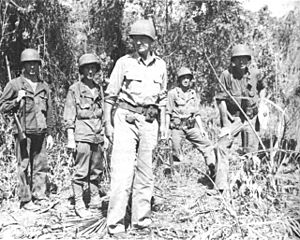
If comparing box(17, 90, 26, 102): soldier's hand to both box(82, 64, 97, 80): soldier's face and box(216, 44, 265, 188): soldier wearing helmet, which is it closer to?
box(82, 64, 97, 80): soldier's face

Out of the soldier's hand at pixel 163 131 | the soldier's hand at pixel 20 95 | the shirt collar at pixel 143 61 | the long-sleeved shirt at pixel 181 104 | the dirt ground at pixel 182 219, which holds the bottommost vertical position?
the dirt ground at pixel 182 219

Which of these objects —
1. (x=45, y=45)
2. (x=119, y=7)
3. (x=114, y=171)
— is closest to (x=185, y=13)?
(x=119, y=7)

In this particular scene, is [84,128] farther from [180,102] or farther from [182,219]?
[180,102]

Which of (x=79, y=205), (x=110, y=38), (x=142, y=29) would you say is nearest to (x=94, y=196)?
(x=79, y=205)

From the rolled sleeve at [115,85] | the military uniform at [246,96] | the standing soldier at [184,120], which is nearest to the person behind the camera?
the rolled sleeve at [115,85]

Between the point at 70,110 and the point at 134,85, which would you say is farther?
the point at 70,110

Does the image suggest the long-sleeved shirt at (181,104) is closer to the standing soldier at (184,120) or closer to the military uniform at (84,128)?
the standing soldier at (184,120)

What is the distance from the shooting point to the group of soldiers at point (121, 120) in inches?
180

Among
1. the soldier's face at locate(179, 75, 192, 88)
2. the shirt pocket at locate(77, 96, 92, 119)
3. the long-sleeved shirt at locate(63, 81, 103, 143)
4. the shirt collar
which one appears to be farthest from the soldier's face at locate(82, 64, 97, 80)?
the soldier's face at locate(179, 75, 192, 88)

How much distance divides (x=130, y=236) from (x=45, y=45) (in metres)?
4.69

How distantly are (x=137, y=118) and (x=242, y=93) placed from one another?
6.83 feet

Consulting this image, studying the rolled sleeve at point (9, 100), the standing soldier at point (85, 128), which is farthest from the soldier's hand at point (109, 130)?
the rolled sleeve at point (9, 100)

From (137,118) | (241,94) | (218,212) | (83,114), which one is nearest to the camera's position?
(218,212)

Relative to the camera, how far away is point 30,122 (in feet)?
17.9
